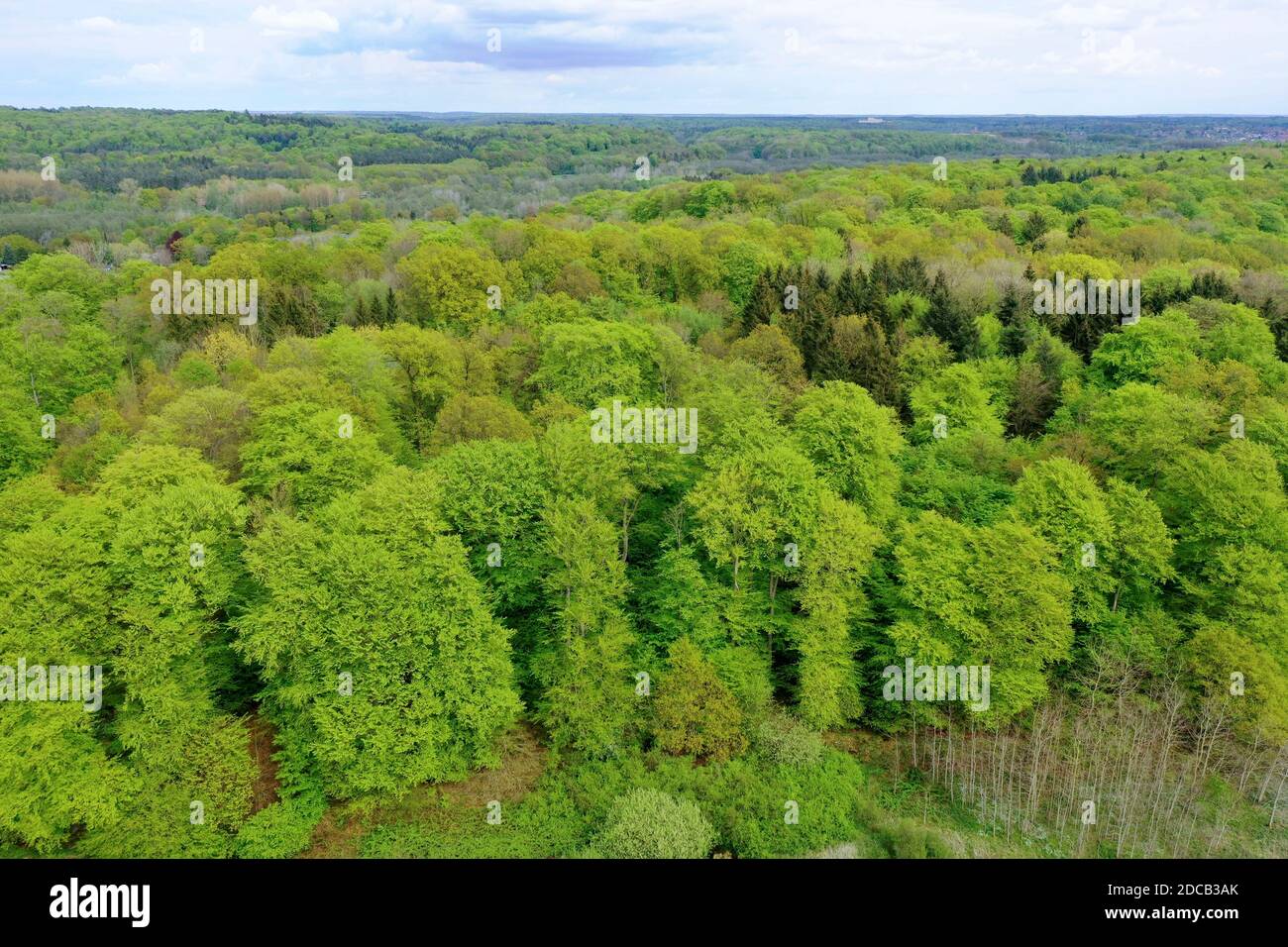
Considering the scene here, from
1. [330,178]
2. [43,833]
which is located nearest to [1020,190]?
[43,833]

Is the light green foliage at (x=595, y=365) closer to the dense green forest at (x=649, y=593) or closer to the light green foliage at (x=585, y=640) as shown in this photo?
the dense green forest at (x=649, y=593)

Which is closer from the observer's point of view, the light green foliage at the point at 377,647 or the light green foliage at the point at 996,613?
the light green foliage at the point at 377,647

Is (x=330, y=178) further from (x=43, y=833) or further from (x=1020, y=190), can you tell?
(x=43, y=833)

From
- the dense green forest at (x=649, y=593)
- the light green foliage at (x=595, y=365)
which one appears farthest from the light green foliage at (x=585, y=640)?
the light green foliage at (x=595, y=365)

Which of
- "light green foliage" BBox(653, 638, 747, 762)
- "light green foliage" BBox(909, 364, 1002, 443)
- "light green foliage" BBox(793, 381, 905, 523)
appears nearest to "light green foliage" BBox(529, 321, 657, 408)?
"light green foliage" BBox(793, 381, 905, 523)

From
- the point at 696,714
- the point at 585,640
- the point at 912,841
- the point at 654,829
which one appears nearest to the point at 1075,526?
the point at 912,841

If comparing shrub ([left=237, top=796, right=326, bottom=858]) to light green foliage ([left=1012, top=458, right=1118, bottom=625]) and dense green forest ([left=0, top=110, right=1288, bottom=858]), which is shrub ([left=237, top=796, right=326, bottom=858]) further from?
light green foliage ([left=1012, top=458, right=1118, bottom=625])
